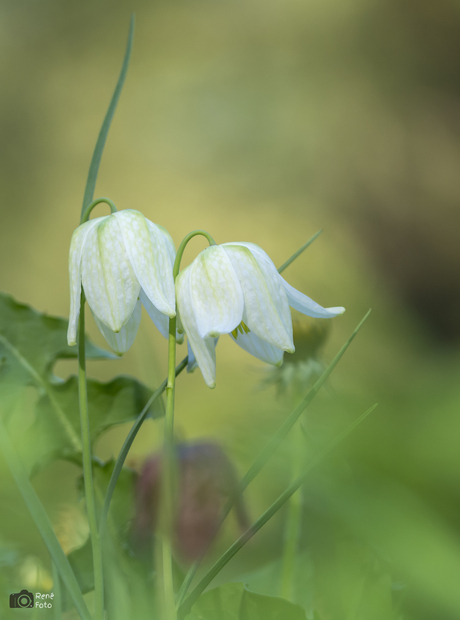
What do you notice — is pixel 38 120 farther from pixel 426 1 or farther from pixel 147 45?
pixel 426 1

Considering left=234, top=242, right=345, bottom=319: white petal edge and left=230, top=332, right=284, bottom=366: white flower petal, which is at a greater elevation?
left=234, top=242, right=345, bottom=319: white petal edge

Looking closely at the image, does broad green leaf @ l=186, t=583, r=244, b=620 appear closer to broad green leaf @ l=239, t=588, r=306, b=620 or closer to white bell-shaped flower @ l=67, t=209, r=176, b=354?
broad green leaf @ l=239, t=588, r=306, b=620

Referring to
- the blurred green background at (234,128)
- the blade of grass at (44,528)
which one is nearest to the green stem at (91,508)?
the blade of grass at (44,528)

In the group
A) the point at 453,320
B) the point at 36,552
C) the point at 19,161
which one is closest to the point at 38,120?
the point at 19,161

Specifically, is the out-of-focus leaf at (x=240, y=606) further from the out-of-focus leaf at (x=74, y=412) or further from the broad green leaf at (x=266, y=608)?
the out-of-focus leaf at (x=74, y=412)

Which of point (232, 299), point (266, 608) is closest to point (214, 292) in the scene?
point (232, 299)

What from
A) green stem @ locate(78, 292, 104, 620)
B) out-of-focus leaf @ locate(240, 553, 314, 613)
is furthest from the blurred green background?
green stem @ locate(78, 292, 104, 620)

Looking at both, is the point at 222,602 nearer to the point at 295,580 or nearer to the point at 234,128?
the point at 295,580
